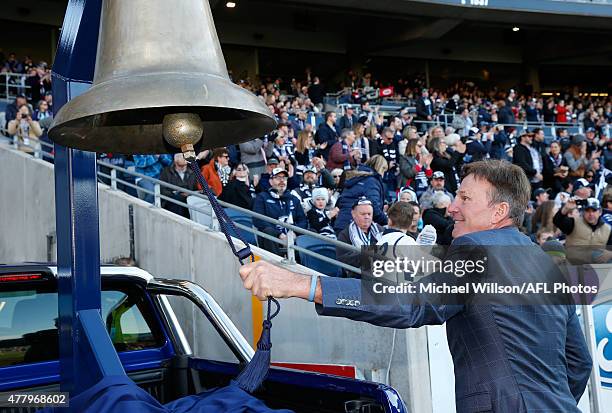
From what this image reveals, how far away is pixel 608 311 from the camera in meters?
5.68

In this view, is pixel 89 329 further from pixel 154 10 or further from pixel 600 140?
pixel 600 140

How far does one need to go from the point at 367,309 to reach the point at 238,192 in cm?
737

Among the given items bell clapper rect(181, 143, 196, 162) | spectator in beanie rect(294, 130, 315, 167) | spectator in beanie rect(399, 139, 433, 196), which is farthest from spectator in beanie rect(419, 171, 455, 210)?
bell clapper rect(181, 143, 196, 162)

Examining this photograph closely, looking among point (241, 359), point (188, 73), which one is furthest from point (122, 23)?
point (241, 359)

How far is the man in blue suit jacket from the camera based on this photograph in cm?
246

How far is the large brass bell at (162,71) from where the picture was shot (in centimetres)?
226

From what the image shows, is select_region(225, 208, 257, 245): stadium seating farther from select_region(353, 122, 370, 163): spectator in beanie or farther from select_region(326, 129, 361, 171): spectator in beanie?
select_region(353, 122, 370, 163): spectator in beanie

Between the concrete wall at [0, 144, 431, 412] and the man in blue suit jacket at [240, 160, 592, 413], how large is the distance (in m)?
2.94

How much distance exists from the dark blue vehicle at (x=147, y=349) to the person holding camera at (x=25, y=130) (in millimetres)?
9244

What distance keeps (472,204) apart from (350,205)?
5971 millimetres

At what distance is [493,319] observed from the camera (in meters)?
2.53

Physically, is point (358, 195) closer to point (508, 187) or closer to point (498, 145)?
point (508, 187)

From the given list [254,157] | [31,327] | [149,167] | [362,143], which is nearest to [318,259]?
[31,327]

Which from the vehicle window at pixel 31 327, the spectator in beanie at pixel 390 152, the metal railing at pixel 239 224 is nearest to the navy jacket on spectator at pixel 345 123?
the spectator in beanie at pixel 390 152
